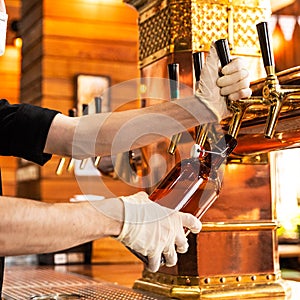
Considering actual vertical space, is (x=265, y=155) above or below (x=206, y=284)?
above

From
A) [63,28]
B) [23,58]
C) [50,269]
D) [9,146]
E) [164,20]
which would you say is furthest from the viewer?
[23,58]

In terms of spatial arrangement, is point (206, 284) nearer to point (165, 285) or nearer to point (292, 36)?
point (165, 285)

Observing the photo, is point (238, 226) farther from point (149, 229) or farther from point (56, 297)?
point (149, 229)

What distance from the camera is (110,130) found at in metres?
1.58

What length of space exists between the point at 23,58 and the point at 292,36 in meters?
2.53

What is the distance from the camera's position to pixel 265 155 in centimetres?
196

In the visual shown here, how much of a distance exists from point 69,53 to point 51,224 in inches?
149

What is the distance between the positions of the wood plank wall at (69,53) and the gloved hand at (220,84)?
10.5 feet

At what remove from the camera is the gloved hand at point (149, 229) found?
1063mm

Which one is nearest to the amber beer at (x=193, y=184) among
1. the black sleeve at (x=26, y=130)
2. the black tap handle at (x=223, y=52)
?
the black tap handle at (x=223, y=52)

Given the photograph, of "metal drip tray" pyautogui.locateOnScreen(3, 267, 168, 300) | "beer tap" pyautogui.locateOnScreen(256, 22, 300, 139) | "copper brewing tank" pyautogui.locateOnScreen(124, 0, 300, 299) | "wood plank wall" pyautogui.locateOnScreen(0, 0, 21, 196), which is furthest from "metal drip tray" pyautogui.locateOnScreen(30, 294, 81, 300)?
"wood plank wall" pyautogui.locateOnScreen(0, 0, 21, 196)

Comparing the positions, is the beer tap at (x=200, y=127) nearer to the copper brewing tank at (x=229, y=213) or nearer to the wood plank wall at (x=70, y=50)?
the copper brewing tank at (x=229, y=213)

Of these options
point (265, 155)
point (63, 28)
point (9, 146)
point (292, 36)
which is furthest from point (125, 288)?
point (292, 36)

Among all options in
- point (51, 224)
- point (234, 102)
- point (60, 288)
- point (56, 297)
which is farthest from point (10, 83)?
point (51, 224)
